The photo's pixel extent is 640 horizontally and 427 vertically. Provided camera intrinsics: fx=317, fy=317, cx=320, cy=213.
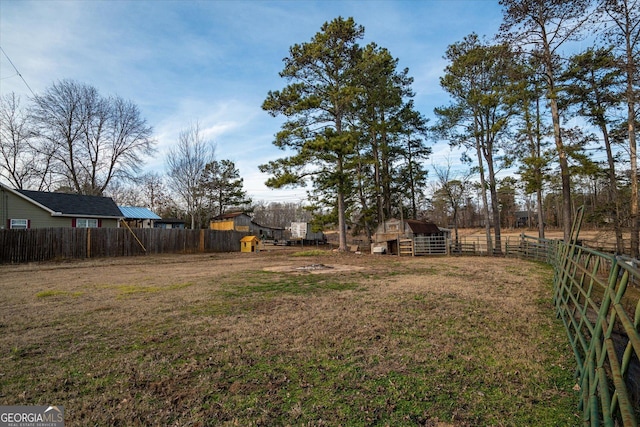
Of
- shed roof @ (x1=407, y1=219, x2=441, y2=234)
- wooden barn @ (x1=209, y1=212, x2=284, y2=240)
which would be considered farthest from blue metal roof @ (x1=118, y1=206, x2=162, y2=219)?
shed roof @ (x1=407, y1=219, x2=441, y2=234)

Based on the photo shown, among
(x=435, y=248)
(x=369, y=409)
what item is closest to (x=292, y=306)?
(x=369, y=409)

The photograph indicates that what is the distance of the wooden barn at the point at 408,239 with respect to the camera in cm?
1895

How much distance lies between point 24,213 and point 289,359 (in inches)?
824

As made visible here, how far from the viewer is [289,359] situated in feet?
11.1

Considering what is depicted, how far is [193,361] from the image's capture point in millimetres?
3299

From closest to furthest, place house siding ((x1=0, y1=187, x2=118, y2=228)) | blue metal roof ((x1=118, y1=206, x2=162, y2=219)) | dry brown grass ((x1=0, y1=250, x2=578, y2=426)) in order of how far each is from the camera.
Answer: dry brown grass ((x1=0, y1=250, x2=578, y2=426)) < house siding ((x1=0, y1=187, x2=118, y2=228)) < blue metal roof ((x1=118, y1=206, x2=162, y2=219))

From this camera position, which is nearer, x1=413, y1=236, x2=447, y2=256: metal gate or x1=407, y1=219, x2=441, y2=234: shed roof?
x1=413, y1=236, x2=447, y2=256: metal gate

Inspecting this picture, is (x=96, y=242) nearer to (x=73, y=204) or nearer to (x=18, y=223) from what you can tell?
(x=18, y=223)

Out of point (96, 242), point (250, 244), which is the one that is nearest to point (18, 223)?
point (96, 242)

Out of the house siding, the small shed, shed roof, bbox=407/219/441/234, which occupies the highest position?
the house siding

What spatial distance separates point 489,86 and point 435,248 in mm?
10098

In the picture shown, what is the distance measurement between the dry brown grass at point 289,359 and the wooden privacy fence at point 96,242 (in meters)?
10.6

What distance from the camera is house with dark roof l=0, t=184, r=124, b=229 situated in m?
16.7

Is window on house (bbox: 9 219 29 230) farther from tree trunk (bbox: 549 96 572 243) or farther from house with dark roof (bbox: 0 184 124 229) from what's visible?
tree trunk (bbox: 549 96 572 243)
